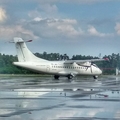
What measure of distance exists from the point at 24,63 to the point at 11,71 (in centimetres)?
4653

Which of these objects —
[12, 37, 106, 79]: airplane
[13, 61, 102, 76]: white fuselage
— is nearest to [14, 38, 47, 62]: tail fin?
[12, 37, 106, 79]: airplane

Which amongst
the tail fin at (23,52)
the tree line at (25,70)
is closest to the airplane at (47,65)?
the tail fin at (23,52)

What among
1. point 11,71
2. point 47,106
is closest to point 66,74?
point 11,71

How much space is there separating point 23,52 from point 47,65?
15.1 ft

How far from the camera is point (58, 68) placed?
72375 mm

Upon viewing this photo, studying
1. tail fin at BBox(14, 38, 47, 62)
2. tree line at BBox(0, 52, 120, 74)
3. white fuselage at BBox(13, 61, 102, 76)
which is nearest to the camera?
white fuselage at BBox(13, 61, 102, 76)

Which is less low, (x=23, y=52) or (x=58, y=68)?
(x=23, y=52)

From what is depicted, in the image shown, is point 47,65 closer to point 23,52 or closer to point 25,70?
point 23,52

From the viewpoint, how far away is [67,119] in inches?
584

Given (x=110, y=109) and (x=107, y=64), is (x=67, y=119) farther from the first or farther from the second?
(x=107, y=64)

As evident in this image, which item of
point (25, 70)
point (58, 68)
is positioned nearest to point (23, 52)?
point (58, 68)

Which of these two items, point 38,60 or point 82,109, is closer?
point 82,109

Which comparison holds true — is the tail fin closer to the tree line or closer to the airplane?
the airplane

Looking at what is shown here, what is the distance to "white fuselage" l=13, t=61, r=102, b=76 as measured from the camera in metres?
70.2
